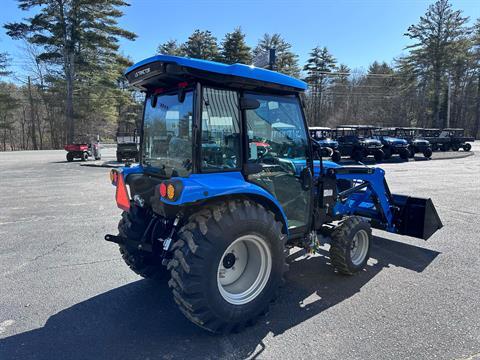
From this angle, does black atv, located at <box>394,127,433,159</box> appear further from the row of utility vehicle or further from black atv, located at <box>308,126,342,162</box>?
black atv, located at <box>308,126,342,162</box>

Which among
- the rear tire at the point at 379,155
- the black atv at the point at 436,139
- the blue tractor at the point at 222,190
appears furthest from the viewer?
the black atv at the point at 436,139

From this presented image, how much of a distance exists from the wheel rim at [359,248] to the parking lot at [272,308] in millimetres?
198

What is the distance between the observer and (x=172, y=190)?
2.51m

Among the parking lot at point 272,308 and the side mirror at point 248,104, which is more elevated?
the side mirror at point 248,104

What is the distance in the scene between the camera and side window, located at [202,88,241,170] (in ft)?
9.32

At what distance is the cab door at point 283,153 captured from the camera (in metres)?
3.15

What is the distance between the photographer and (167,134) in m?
3.24

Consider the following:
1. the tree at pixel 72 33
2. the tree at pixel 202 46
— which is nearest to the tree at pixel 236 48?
the tree at pixel 202 46

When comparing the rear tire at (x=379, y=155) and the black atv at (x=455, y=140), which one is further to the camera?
the black atv at (x=455, y=140)

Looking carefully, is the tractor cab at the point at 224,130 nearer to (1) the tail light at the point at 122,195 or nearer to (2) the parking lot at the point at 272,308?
(1) the tail light at the point at 122,195

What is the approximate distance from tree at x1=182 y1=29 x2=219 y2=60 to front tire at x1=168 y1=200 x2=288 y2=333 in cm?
3822

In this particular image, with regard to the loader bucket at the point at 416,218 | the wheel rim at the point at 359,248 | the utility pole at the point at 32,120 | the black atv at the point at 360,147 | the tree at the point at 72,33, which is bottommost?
the wheel rim at the point at 359,248

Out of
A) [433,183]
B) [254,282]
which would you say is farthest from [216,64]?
[433,183]

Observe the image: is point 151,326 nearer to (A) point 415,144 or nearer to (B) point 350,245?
(B) point 350,245
